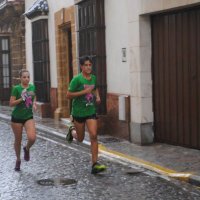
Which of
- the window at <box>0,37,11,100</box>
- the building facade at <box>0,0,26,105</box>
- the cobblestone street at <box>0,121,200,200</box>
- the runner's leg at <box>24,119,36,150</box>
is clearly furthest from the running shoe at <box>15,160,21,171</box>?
the window at <box>0,37,11,100</box>

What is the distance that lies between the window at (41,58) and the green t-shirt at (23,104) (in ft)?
27.0

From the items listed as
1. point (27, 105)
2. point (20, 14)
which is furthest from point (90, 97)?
point (20, 14)

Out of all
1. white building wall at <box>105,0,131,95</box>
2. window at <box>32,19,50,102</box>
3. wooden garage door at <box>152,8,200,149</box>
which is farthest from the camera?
window at <box>32,19,50,102</box>

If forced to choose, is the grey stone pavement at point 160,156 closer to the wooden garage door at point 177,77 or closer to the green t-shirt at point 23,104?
the wooden garage door at point 177,77

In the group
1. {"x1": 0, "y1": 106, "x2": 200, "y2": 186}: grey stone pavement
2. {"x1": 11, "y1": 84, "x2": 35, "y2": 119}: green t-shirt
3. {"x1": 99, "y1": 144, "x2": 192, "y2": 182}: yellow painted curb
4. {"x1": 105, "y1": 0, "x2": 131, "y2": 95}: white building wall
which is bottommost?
{"x1": 99, "y1": 144, "x2": 192, "y2": 182}: yellow painted curb

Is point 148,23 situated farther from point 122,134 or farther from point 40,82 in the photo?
point 40,82

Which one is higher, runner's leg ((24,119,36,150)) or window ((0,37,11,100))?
window ((0,37,11,100))

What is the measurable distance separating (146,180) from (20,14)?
546 inches

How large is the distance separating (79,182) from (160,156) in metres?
2.04

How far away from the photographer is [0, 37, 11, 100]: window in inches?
922

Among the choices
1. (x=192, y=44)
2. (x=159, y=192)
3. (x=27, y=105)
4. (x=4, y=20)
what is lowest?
(x=159, y=192)

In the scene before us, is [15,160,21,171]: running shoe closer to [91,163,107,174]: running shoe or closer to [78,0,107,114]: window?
[91,163,107,174]: running shoe

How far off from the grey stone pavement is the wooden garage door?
32cm

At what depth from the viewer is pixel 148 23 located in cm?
1070
